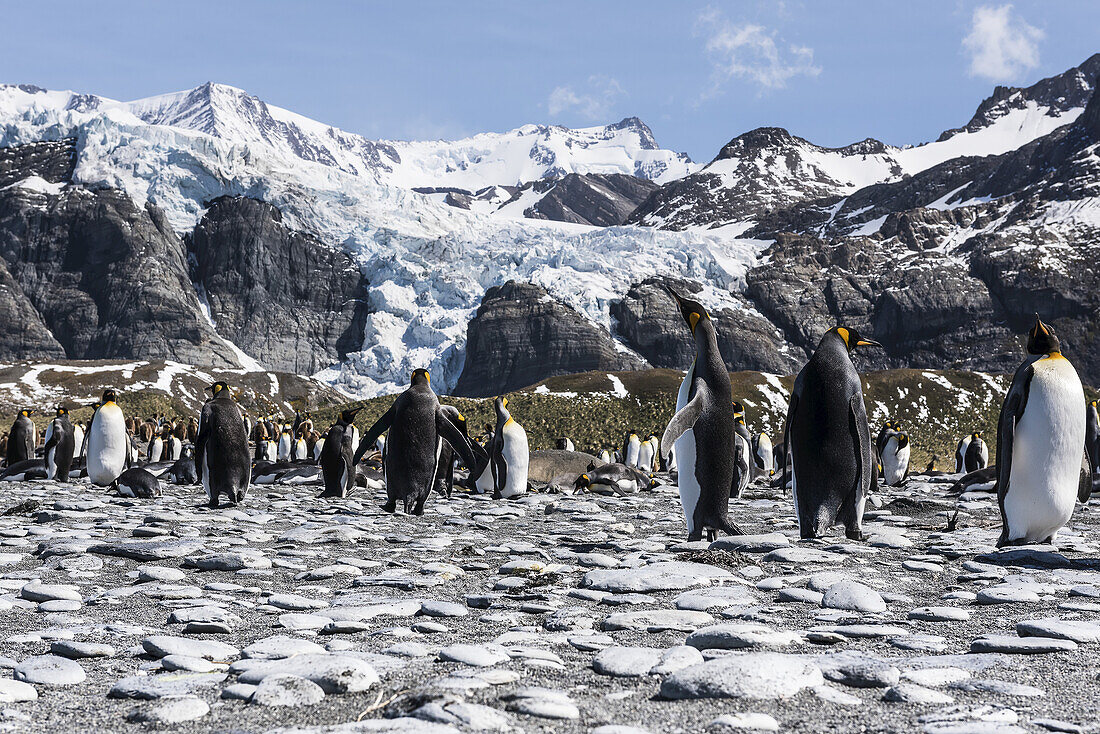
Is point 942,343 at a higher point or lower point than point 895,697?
higher

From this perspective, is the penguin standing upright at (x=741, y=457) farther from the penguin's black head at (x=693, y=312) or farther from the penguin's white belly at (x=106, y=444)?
the penguin's white belly at (x=106, y=444)

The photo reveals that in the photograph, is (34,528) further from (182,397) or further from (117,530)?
(182,397)

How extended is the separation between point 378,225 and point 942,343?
6749 centimetres

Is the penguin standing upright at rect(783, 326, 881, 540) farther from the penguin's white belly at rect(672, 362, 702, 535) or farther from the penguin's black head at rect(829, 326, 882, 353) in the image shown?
the penguin's white belly at rect(672, 362, 702, 535)

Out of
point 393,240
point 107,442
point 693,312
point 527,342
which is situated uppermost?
point 393,240

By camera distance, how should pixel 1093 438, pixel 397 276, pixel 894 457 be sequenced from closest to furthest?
pixel 1093 438, pixel 894 457, pixel 397 276

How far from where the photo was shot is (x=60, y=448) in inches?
616

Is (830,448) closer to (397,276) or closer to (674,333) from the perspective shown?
(397,276)

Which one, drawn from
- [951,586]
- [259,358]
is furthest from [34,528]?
[259,358]

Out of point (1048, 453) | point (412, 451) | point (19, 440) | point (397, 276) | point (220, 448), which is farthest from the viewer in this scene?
point (397, 276)

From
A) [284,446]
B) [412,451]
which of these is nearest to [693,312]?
[412,451]

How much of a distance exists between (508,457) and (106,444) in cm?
634

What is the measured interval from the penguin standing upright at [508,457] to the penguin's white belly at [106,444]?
5803 millimetres

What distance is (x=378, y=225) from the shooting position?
330 ft
